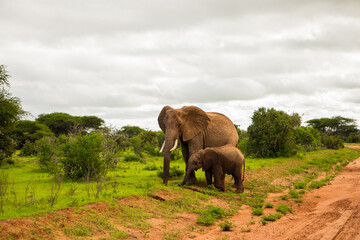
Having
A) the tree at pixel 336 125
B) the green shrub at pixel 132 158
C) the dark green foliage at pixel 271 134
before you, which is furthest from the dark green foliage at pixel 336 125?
the green shrub at pixel 132 158

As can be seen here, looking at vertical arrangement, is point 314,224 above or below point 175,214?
above

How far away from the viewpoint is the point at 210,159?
38.1ft

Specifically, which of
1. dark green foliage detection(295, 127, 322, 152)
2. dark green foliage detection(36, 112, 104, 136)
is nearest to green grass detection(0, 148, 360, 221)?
dark green foliage detection(295, 127, 322, 152)

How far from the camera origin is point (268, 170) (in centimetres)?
1744

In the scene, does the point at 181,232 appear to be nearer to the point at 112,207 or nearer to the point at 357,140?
the point at 112,207

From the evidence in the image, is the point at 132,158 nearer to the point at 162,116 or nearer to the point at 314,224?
→ the point at 162,116

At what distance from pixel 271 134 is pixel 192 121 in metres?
14.4

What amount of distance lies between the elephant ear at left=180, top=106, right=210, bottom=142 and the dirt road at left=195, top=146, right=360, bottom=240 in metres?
4.71

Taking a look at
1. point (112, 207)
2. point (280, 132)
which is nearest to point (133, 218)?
point (112, 207)

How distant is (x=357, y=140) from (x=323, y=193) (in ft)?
170

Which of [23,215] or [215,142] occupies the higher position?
[215,142]

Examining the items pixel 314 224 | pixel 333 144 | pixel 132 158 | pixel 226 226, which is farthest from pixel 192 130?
pixel 333 144

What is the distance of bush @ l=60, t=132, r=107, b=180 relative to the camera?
41.2 ft

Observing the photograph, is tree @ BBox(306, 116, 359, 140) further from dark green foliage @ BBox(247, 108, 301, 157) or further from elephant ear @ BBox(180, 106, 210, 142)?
elephant ear @ BBox(180, 106, 210, 142)
